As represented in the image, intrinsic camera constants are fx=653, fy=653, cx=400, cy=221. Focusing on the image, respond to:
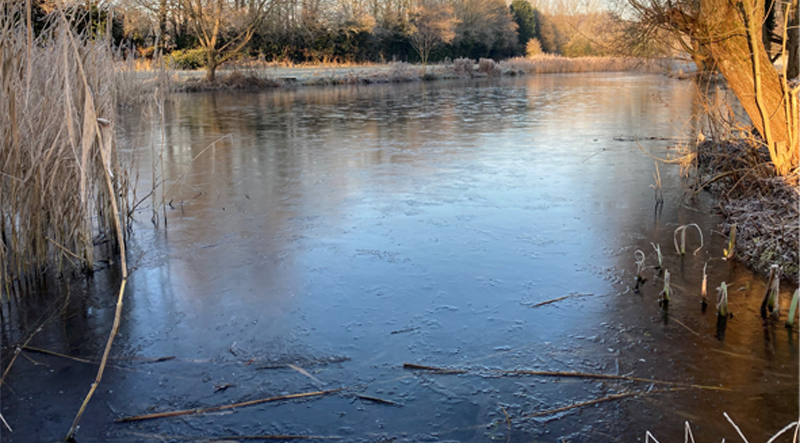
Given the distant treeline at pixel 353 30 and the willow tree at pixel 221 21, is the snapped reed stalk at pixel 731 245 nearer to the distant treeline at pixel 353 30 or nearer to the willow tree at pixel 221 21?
the distant treeline at pixel 353 30

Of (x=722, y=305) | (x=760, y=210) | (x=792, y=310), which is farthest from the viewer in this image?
(x=760, y=210)

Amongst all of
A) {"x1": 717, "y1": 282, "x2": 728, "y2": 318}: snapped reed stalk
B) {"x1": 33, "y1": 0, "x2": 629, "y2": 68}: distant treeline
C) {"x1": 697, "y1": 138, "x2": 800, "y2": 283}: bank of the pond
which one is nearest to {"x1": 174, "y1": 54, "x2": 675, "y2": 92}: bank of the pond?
{"x1": 33, "y1": 0, "x2": 629, "y2": 68}: distant treeline

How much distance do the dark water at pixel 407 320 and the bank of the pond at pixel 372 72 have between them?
14407mm

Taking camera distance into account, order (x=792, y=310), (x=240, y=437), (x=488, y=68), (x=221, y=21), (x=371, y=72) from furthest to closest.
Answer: (x=488, y=68), (x=371, y=72), (x=221, y=21), (x=792, y=310), (x=240, y=437)

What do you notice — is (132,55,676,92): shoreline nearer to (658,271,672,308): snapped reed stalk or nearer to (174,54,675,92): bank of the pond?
(174,54,675,92): bank of the pond

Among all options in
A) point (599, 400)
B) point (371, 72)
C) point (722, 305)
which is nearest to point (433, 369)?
point (599, 400)

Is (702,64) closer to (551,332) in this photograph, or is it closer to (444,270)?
(444,270)

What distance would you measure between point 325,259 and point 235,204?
208 cm

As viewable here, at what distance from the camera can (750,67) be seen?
616cm

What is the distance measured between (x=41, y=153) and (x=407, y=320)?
2.55 metres

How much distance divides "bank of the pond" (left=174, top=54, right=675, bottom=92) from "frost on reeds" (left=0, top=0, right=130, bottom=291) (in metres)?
17.2

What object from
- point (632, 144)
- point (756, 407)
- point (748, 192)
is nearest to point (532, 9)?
point (632, 144)

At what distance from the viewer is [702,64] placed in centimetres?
721

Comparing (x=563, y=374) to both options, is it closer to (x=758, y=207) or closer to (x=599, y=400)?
(x=599, y=400)
